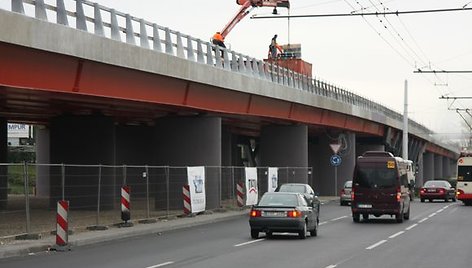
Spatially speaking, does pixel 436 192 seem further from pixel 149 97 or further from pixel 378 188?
pixel 149 97

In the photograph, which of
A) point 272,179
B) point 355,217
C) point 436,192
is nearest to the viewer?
point 355,217

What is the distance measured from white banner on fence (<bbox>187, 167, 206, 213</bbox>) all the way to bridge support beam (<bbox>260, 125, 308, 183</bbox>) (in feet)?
56.4

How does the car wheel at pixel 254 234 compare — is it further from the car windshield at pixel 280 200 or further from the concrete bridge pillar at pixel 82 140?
the concrete bridge pillar at pixel 82 140

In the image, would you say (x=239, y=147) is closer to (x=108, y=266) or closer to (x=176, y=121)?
(x=176, y=121)

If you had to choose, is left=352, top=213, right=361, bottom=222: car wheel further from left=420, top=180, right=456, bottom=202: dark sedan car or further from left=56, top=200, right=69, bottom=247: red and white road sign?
left=420, top=180, right=456, bottom=202: dark sedan car

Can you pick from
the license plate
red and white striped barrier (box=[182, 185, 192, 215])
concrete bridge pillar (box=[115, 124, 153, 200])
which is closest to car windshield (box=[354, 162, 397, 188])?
red and white striped barrier (box=[182, 185, 192, 215])

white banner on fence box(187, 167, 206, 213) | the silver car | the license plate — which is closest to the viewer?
the license plate

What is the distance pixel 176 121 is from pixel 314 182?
105 feet

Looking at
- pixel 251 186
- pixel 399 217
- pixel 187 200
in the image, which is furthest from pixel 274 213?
pixel 251 186

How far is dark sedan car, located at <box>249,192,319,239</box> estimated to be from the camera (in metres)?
23.5

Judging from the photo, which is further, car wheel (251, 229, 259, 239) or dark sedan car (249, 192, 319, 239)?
car wheel (251, 229, 259, 239)

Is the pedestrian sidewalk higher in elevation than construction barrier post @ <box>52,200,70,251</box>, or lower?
lower

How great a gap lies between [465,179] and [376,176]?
833 inches

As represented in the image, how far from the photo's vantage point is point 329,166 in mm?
67438
